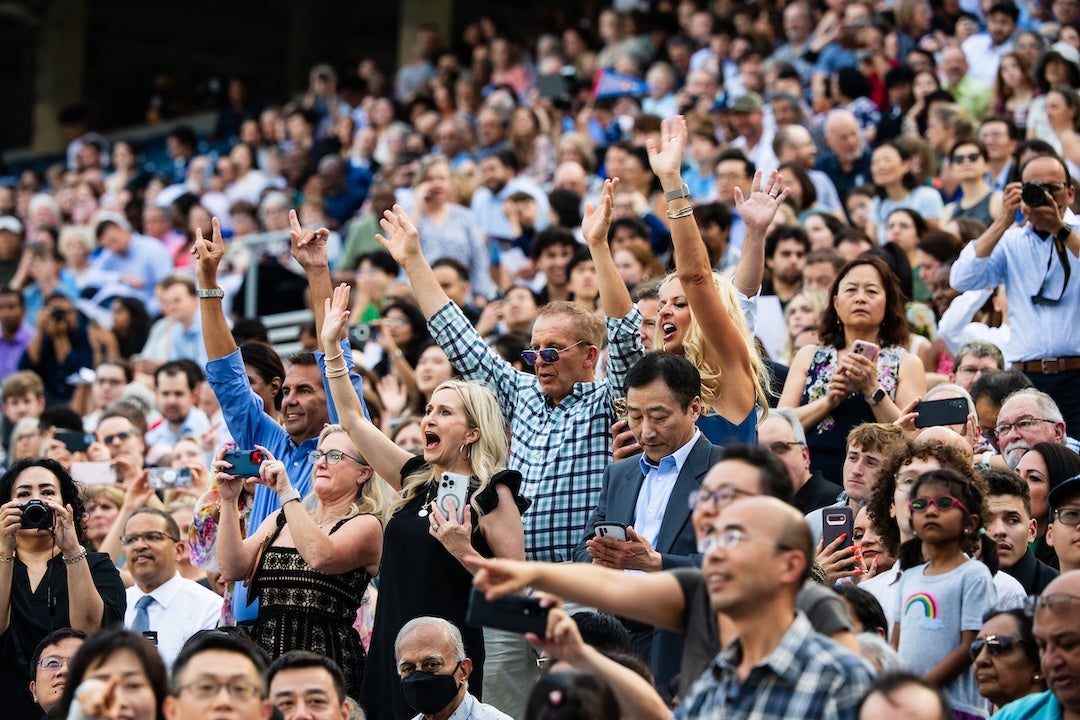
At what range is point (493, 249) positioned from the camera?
12.7 m

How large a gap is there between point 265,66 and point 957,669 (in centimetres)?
2466

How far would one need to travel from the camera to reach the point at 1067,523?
580 centimetres

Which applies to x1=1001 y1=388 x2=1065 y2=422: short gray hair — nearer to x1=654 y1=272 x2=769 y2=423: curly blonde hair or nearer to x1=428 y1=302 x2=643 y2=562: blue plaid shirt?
x1=654 y1=272 x2=769 y2=423: curly blonde hair

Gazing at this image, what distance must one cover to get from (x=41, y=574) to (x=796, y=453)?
2.95m

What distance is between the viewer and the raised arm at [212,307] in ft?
23.7

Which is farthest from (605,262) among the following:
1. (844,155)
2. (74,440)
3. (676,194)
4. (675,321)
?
(844,155)

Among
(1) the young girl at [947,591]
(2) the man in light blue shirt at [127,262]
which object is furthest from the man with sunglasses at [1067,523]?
(2) the man in light blue shirt at [127,262]

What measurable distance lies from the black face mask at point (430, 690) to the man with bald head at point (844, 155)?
6.69 metres

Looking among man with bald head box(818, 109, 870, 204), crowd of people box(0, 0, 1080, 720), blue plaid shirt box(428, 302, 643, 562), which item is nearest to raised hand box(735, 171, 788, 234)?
crowd of people box(0, 0, 1080, 720)

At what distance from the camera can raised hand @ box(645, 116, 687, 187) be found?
6301mm

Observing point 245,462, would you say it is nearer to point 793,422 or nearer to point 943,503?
point 793,422

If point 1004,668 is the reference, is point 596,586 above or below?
above

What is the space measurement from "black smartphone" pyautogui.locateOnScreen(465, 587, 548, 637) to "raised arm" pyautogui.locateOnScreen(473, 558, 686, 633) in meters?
0.03

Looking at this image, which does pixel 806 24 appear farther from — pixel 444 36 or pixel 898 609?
pixel 898 609
